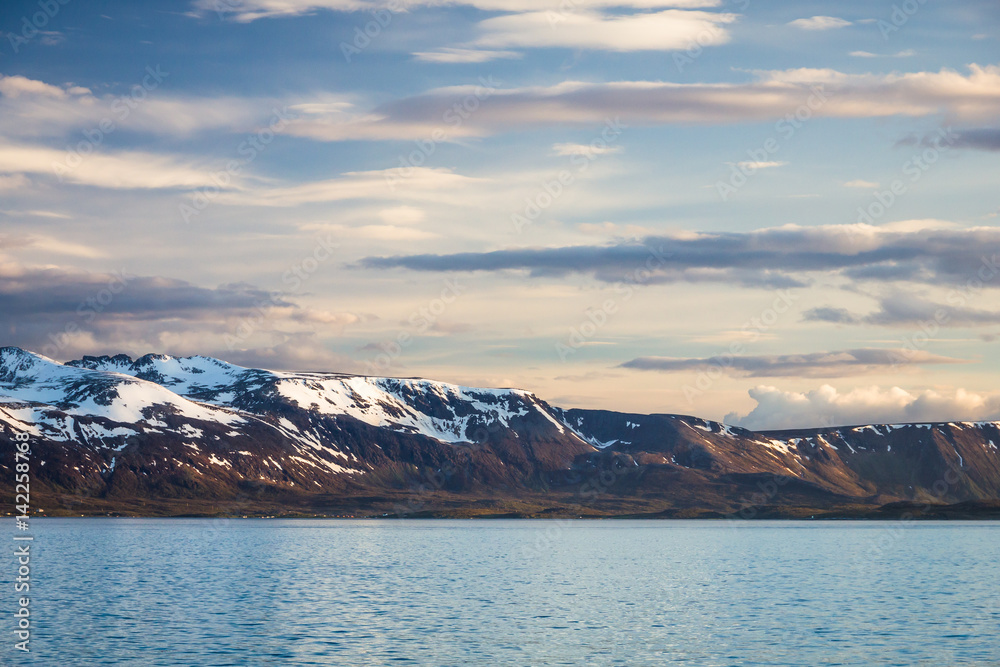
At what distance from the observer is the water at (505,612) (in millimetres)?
59625

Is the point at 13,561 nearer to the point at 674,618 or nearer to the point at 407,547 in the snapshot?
the point at 407,547

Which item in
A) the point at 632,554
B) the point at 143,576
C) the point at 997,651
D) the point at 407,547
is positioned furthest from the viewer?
the point at 407,547

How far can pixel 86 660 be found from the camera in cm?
5662

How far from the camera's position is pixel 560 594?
95438 millimetres

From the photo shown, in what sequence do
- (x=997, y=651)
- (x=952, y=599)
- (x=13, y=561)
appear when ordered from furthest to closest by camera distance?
(x=13, y=561) → (x=952, y=599) → (x=997, y=651)

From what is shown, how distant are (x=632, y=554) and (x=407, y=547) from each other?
46.5 m

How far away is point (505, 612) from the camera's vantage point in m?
79.7

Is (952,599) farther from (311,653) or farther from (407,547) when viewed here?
(407,547)

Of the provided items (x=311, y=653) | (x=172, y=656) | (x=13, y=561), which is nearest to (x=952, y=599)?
(x=311, y=653)

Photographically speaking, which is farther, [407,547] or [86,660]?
[407,547]

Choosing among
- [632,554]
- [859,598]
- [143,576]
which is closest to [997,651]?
[859,598]

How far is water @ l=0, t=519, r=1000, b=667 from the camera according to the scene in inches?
2347

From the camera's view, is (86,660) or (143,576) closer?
(86,660)

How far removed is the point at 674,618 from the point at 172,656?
3834 centimetres
